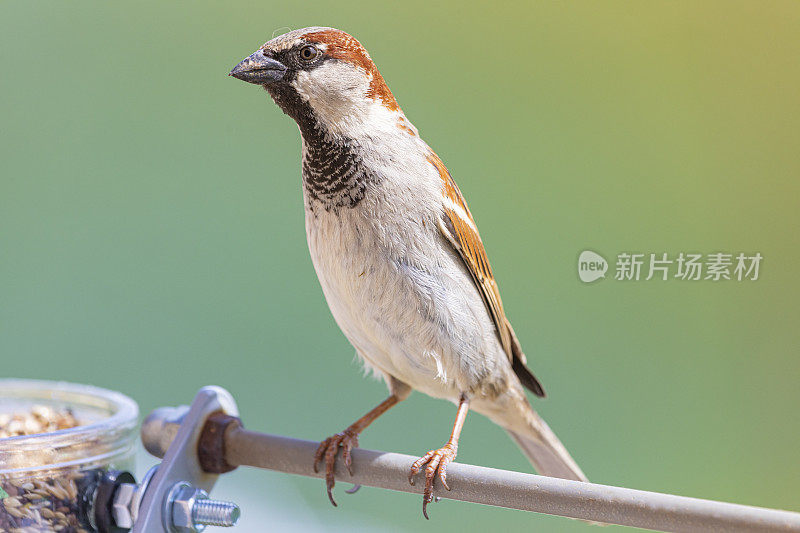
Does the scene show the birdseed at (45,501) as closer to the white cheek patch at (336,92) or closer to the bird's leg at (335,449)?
the bird's leg at (335,449)

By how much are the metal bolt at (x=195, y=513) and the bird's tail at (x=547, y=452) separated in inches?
20.1

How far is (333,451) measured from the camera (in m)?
1.18

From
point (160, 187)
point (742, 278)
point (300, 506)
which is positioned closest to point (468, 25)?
point (742, 278)

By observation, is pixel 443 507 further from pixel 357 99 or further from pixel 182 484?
pixel 357 99

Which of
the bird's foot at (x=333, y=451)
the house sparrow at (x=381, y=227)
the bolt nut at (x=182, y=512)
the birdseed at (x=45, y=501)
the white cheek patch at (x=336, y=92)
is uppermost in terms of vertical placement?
the white cheek patch at (x=336, y=92)

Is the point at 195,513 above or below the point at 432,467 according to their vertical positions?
below

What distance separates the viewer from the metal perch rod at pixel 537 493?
0.83 meters

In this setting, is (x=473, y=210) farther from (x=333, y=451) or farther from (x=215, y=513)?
(x=215, y=513)

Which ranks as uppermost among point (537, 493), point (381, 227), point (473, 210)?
point (473, 210)

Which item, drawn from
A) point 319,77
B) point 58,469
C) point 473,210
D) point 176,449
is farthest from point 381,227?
point 58,469

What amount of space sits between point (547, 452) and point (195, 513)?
58 centimetres

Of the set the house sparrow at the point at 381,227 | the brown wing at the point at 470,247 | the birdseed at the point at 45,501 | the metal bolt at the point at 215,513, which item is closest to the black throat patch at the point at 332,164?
the house sparrow at the point at 381,227

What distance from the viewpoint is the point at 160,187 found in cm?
171

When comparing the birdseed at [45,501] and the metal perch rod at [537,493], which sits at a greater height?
the metal perch rod at [537,493]
